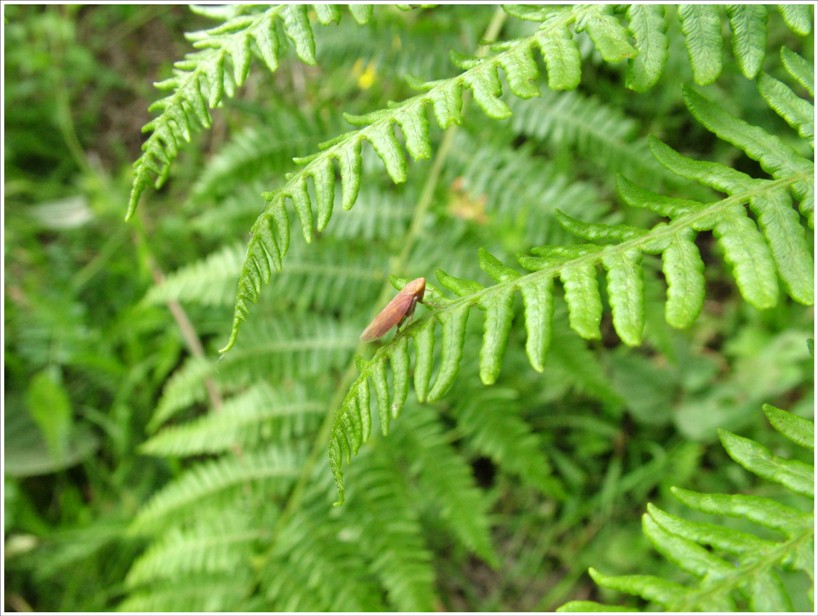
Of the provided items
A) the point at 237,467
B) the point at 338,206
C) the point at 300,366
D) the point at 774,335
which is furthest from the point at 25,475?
the point at 774,335

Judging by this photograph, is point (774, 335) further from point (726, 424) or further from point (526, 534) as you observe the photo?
point (526, 534)

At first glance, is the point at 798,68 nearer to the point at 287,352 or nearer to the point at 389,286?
the point at 389,286

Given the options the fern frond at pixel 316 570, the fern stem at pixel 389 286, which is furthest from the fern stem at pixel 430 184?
the fern frond at pixel 316 570

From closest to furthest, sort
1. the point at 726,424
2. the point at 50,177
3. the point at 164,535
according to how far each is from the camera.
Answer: the point at 164,535 → the point at 726,424 → the point at 50,177

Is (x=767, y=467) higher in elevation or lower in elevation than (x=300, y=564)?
higher

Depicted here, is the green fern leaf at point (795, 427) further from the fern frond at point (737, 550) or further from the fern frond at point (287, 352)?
the fern frond at point (287, 352)

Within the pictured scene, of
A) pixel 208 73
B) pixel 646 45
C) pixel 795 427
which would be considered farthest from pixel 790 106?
pixel 208 73

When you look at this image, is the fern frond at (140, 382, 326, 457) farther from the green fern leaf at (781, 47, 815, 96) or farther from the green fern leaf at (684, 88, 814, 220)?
the green fern leaf at (781, 47, 815, 96)
